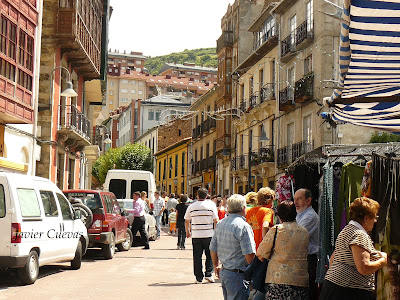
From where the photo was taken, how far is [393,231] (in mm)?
7234

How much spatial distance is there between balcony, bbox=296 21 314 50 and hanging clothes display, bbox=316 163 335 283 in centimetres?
2326

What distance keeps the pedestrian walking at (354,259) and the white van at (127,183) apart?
21.7m

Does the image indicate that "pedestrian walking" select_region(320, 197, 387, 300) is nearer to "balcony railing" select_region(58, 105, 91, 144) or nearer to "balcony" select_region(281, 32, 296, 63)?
"balcony railing" select_region(58, 105, 91, 144)

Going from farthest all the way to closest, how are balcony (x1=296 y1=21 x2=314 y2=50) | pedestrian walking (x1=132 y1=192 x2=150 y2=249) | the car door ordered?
1. balcony (x1=296 y1=21 x2=314 y2=50)
2. pedestrian walking (x1=132 y1=192 x2=150 y2=249)
3. the car door

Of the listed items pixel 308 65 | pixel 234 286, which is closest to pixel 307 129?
pixel 308 65

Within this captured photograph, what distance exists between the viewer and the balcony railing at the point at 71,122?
94.9ft

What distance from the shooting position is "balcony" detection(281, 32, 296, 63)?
33.4 meters

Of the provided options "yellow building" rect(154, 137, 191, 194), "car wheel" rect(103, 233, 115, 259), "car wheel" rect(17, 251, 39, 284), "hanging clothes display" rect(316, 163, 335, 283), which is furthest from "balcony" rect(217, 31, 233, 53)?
"hanging clothes display" rect(316, 163, 335, 283)

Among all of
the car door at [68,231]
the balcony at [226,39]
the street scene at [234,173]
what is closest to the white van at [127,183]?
the street scene at [234,173]

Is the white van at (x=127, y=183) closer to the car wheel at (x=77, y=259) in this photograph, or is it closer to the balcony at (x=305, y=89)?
the balcony at (x=305, y=89)

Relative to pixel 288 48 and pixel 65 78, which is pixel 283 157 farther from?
pixel 65 78

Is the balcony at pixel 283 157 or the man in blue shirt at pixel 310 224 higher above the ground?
the balcony at pixel 283 157

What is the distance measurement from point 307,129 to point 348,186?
2415 cm

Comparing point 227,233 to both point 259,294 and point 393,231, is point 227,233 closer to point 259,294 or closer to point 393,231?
point 259,294
